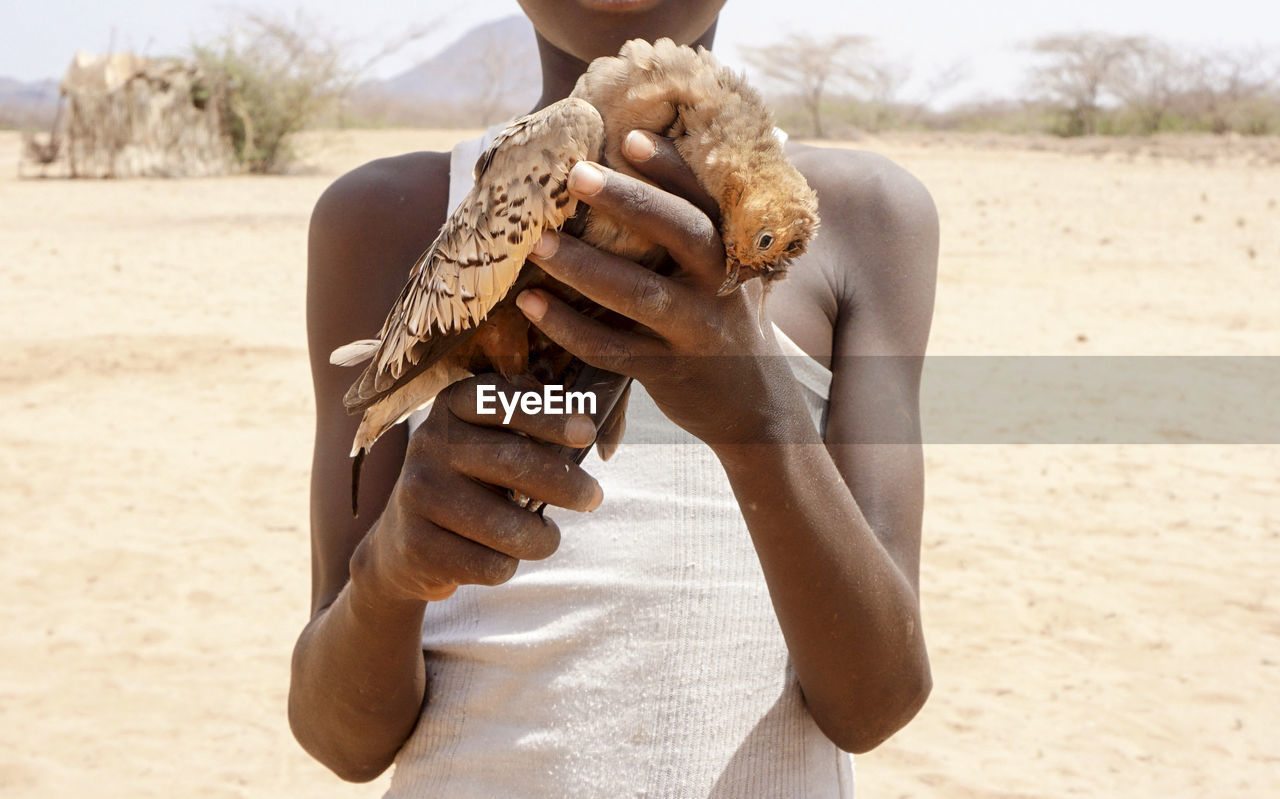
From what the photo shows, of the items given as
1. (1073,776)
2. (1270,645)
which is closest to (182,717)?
(1073,776)

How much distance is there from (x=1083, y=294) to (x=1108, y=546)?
27.5ft

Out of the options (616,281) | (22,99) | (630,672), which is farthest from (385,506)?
(22,99)

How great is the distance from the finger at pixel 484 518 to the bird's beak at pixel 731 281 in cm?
44

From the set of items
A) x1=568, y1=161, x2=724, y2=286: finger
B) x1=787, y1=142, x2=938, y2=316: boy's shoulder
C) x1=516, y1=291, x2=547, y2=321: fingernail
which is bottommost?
x1=787, y1=142, x2=938, y2=316: boy's shoulder

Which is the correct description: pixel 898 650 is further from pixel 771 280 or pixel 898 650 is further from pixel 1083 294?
pixel 1083 294

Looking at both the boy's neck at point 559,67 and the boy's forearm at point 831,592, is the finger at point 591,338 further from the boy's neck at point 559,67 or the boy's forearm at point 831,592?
the boy's neck at point 559,67

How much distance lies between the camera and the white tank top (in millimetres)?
1922

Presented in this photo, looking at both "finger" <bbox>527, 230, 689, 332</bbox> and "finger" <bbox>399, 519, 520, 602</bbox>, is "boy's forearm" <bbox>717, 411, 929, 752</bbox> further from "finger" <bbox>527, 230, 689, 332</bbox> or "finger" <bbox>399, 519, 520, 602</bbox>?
"finger" <bbox>399, 519, 520, 602</bbox>

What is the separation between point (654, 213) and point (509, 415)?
367 mm

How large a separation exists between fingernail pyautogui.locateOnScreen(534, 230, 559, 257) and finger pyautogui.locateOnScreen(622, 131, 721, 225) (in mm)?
198

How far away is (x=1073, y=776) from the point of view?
16.2ft

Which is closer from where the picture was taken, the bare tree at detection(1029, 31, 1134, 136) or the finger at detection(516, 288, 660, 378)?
the finger at detection(516, 288, 660, 378)

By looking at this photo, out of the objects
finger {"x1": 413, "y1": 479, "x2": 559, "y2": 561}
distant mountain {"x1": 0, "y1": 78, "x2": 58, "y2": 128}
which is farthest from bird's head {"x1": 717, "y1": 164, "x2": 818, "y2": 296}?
distant mountain {"x1": 0, "y1": 78, "x2": 58, "y2": 128}

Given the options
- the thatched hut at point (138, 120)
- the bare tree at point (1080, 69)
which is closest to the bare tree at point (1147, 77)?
the bare tree at point (1080, 69)
